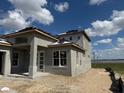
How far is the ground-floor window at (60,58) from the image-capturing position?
1611 cm

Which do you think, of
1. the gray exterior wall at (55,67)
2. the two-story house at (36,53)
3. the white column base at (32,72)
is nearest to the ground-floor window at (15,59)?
the two-story house at (36,53)

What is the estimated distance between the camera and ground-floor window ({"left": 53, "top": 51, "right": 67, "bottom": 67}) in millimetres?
16109

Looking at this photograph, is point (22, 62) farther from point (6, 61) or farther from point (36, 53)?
point (36, 53)

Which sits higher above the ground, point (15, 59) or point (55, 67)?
point (15, 59)

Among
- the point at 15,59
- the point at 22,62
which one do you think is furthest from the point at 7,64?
the point at 22,62

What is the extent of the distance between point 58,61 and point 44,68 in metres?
1.87

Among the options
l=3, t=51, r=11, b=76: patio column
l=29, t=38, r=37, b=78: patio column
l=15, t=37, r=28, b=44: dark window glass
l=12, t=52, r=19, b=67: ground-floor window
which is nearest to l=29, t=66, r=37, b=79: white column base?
l=29, t=38, r=37, b=78: patio column

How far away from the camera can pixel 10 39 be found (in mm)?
16703

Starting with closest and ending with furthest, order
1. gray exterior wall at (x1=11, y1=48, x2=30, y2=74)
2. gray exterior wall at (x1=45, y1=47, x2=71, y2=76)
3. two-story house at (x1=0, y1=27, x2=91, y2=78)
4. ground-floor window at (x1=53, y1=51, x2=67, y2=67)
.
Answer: two-story house at (x1=0, y1=27, x2=91, y2=78), gray exterior wall at (x1=45, y1=47, x2=71, y2=76), ground-floor window at (x1=53, y1=51, x2=67, y2=67), gray exterior wall at (x1=11, y1=48, x2=30, y2=74)

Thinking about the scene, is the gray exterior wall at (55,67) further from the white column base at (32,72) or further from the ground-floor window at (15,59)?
the ground-floor window at (15,59)

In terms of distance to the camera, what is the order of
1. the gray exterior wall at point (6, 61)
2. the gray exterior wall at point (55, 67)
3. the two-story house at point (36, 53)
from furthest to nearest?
the gray exterior wall at point (55, 67) → the gray exterior wall at point (6, 61) → the two-story house at point (36, 53)

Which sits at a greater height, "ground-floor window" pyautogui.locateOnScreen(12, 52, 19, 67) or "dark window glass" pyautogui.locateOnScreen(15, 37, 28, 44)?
"dark window glass" pyautogui.locateOnScreen(15, 37, 28, 44)

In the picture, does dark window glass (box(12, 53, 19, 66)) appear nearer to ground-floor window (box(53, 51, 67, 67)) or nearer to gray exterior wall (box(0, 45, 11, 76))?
gray exterior wall (box(0, 45, 11, 76))

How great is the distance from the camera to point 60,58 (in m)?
16.2
